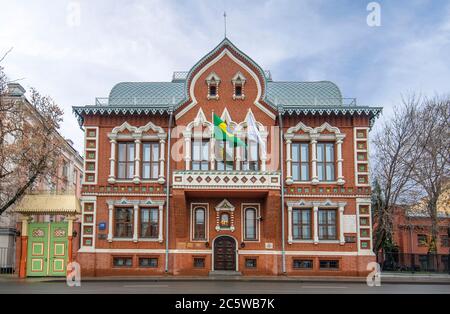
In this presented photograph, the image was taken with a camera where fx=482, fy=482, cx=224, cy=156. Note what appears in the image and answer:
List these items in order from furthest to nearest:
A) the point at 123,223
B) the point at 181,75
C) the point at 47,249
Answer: the point at 181,75 → the point at 123,223 → the point at 47,249

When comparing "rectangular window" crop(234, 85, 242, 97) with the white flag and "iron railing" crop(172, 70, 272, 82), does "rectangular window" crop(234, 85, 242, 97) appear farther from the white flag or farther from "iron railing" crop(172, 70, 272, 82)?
"iron railing" crop(172, 70, 272, 82)

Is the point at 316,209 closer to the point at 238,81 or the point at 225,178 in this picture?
the point at 225,178

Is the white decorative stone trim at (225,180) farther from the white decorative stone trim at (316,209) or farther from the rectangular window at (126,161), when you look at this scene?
the rectangular window at (126,161)

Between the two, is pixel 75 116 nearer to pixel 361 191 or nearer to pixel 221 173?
pixel 221 173

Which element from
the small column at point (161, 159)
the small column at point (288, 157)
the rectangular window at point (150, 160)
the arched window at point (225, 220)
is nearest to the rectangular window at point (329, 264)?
the small column at point (288, 157)

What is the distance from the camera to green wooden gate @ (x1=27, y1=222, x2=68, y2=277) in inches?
1127

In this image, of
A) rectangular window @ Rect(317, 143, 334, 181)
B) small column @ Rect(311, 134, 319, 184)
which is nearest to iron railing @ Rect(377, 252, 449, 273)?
rectangular window @ Rect(317, 143, 334, 181)

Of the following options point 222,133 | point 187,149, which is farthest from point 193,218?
point 222,133

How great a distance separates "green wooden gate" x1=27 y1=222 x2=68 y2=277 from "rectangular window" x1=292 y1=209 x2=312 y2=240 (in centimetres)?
1417

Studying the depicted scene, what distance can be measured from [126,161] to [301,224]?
12.1 m

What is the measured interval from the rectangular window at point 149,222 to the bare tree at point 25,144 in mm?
6288

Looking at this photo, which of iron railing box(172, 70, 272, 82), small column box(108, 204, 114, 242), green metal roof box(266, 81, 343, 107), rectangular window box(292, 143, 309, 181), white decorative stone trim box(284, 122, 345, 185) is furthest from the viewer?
iron railing box(172, 70, 272, 82)

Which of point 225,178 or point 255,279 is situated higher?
point 225,178

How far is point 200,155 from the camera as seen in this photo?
102 ft
